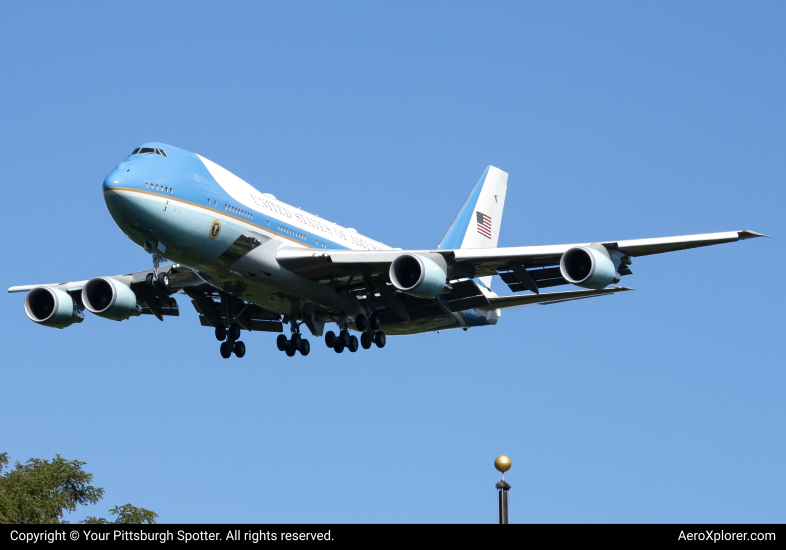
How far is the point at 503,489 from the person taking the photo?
70.3 ft

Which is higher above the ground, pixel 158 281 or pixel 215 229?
pixel 215 229

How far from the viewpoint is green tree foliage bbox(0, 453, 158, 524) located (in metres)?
41.1

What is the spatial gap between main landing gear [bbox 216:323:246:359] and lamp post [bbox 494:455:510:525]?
944 inches

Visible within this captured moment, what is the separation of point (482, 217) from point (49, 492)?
23.8 m

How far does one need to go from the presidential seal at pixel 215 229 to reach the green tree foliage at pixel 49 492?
1151cm

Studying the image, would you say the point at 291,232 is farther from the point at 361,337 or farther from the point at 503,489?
the point at 503,489

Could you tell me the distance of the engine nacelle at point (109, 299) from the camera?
41.5m

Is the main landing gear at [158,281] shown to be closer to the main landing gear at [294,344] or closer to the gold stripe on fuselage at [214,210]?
the gold stripe on fuselage at [214,210]

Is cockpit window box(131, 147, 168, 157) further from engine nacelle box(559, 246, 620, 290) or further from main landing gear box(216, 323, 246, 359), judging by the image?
engine nacelle box(559, 246, 620, 290)

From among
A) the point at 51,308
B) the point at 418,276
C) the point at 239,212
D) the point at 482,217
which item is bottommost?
the point at 418,276
